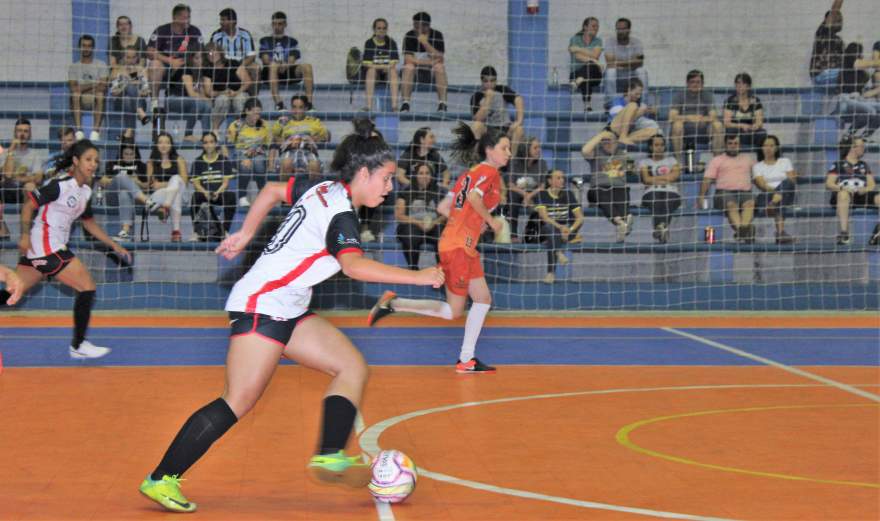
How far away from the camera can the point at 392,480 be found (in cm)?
484

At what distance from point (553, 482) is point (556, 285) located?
10.4 metres

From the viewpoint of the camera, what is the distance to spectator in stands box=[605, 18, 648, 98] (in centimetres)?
1722

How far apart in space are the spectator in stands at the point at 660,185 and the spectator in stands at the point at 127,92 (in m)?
7.52

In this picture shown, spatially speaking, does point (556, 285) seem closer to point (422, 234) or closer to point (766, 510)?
point (422, 234)

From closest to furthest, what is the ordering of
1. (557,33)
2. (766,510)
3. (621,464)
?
(766,510), (621,464), (557,33)

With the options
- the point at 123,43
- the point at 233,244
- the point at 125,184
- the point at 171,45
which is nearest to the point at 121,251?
the point at 125,184

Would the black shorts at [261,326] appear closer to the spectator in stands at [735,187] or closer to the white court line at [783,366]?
the white court line at [783,366]

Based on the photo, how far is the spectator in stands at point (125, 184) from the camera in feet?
50.9

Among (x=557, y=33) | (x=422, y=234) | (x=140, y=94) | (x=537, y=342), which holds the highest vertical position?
(x=557, y=33)

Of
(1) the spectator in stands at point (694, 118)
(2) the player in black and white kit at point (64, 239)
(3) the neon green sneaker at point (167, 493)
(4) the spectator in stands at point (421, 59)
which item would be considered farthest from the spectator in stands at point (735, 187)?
(3) the neon green sneaker at point (167, 493)

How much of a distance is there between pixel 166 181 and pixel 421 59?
4.33 metres

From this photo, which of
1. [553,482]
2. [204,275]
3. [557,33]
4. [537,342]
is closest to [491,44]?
[557,33]

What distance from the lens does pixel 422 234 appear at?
15469 millimetres

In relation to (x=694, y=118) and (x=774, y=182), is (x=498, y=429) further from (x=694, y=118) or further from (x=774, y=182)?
(x=694, y=118)
